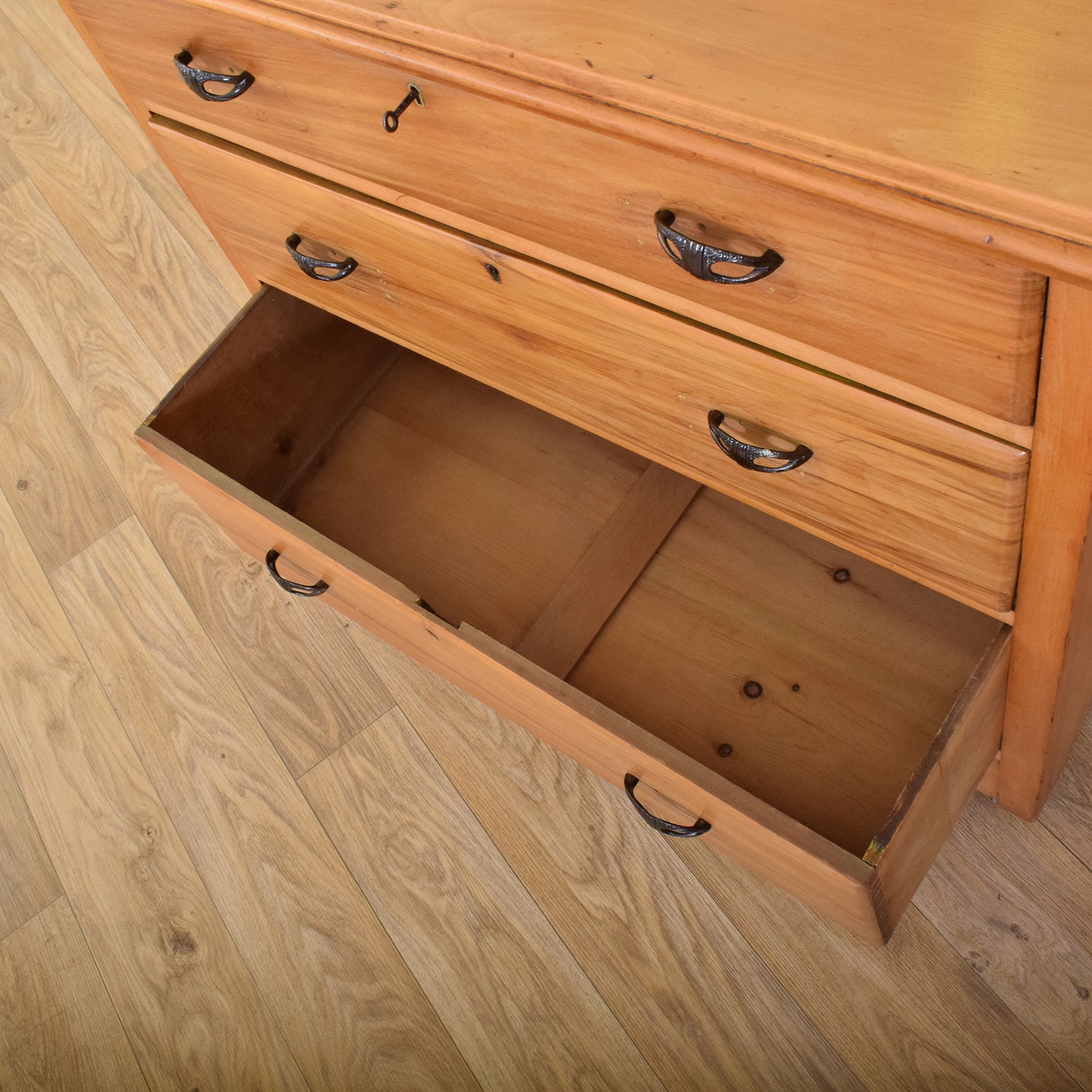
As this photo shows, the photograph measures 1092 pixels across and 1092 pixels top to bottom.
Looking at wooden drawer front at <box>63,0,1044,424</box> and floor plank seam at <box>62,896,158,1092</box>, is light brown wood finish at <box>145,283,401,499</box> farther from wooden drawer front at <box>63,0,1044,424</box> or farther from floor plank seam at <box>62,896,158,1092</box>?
floor plank seam at <box>62,896,158,1092</box>

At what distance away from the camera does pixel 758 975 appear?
0.96 meters

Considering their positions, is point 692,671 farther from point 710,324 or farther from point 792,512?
point 710,324

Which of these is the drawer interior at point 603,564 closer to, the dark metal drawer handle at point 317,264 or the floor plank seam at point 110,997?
the dark metal drawer handle at point 317,264

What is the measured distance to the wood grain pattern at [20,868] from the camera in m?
1.14

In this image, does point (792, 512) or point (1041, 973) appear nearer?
point (792, 512)

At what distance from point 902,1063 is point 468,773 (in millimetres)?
479

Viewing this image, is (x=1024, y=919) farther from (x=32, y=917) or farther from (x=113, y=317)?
(x=113, y=317)

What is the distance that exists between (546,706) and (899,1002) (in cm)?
42

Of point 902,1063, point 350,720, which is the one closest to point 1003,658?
point 902,1063

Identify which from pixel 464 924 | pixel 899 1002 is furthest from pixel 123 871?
pixel 899 1002

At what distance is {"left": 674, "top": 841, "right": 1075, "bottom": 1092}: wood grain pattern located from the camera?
88 cm

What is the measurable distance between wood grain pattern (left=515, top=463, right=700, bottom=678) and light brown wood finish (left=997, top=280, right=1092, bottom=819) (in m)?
0.35

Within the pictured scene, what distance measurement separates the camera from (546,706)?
81 cm

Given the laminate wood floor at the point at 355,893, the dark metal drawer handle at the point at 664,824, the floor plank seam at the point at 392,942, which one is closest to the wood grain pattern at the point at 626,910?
the laminate wood floor at the point at 355,893
